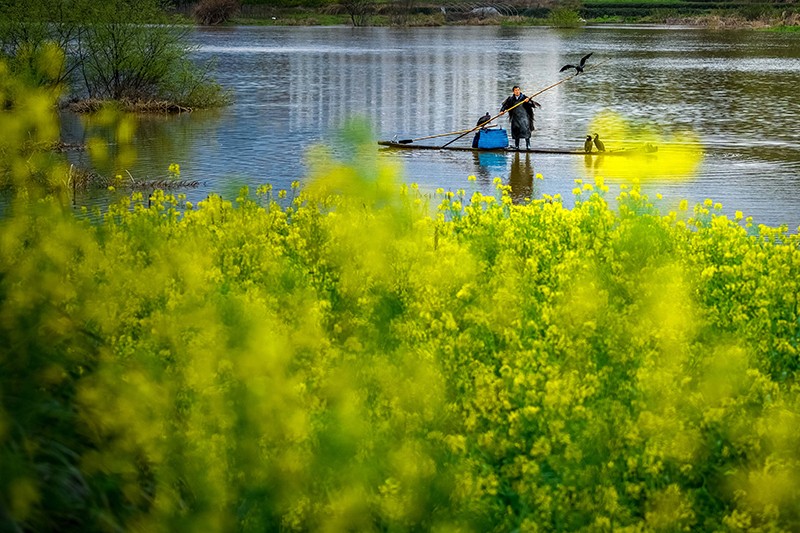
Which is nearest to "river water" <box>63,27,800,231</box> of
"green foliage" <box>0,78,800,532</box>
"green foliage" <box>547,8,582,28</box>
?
"green foliage" <box>0,78,800,532</box>

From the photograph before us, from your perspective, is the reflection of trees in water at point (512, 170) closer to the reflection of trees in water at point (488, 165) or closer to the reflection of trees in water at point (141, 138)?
the reflection of trees in water at point (488, 165)

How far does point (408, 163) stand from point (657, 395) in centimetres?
1503

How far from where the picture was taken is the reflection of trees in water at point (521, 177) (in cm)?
1788

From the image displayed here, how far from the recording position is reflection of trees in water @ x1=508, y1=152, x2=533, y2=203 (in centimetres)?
1788

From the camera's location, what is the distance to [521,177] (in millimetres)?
19656

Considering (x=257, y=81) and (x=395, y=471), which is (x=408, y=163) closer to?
(x=395, y=471)

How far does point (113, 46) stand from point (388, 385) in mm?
25966

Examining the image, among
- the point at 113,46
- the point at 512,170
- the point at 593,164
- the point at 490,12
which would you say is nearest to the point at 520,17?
the point at 490,12

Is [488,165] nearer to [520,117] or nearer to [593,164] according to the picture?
[520,117]

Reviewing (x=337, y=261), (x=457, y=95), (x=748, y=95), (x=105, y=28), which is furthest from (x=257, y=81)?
(x=337, y=261)

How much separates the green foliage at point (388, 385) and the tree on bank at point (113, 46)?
60.6ft

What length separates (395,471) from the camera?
17.0 ft

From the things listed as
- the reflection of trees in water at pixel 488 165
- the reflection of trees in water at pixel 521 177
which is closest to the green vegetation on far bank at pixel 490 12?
the reflection of trees in water at pixel 488 165

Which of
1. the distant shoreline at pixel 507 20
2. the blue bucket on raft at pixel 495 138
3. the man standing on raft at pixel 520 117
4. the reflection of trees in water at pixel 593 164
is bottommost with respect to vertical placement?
the reflection of trees in water at pixel 593 164
